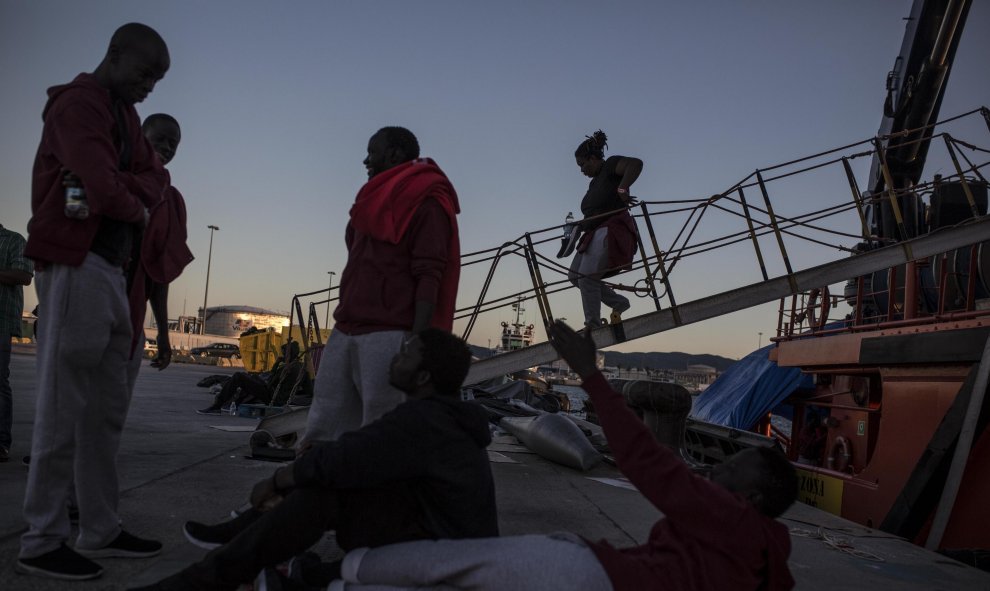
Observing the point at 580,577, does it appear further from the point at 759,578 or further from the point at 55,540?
the point at 55,540

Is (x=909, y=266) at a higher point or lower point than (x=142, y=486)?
higher

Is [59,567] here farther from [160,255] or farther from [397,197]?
[397,197]

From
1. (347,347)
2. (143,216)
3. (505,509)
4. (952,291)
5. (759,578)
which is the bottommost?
(505,509)

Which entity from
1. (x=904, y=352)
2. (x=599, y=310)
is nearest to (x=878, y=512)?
(x=904, y=352)

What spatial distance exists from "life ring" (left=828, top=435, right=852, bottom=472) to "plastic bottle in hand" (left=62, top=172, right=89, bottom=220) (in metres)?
8.88

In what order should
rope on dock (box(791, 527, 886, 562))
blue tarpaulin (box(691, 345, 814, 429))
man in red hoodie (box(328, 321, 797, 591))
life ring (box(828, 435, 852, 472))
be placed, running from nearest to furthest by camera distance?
man in red hoodie (box(328, 321, 797, 591)) → rope on dock (box(791, 527, 886, 562)) → life ring (box(828, 435, 852, 472)) → blue tarpaulin (box(691, 345, 814, 429))

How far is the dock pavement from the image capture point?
2.93 metres

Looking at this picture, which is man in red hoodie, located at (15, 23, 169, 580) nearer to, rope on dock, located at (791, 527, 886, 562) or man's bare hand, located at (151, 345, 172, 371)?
man's bare hand, located at (151, 345, 172, 371)

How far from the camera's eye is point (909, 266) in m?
8.00

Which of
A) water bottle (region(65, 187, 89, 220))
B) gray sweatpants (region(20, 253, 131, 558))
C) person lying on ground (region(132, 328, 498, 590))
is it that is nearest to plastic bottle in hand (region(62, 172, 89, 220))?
water bottle (region(65, 187, 89, 220))

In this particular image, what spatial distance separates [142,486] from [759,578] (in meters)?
3.50

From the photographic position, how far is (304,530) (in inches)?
85.4

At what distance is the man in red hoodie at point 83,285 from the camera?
Result: 2475mm

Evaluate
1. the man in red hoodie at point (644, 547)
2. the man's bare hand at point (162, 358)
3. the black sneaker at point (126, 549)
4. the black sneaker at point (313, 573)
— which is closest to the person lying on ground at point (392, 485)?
the man in red hoodie at point (644, 547)
